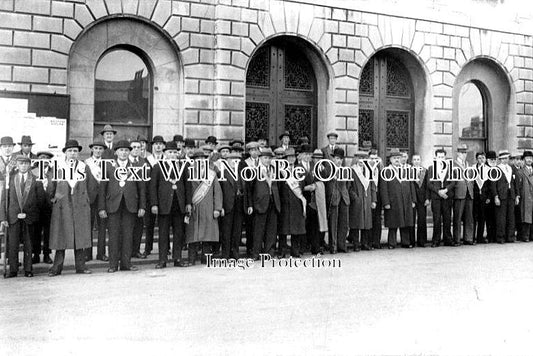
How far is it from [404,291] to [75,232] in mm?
4947

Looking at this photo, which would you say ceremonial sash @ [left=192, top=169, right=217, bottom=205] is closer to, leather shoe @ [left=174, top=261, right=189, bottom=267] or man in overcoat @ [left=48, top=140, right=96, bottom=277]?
leather shoe @ [left=174, top=261, right=189, bottom=267]

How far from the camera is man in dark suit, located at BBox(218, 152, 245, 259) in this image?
32.6ft

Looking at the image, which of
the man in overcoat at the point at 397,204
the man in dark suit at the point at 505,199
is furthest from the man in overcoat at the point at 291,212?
the man in dark suit at the point at 505,199

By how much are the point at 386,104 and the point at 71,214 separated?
10.6 meters

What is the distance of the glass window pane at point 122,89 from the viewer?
13.3 m

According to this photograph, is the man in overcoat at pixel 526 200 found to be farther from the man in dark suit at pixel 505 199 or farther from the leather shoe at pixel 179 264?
the leather shoe at pixel 179 264

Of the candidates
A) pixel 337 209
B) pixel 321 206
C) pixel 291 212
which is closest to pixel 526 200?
pixel 337 209

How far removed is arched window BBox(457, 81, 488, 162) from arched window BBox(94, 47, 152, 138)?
972cm

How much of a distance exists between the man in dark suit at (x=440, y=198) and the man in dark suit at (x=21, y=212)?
7.80m

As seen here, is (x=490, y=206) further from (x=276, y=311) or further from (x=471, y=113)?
(x=276, y=311)

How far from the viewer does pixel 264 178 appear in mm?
10164

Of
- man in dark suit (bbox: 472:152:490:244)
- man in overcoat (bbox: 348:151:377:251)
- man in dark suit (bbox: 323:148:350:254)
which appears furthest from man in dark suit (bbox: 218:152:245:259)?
man in dark suit (bbox: 472:152:490:244)

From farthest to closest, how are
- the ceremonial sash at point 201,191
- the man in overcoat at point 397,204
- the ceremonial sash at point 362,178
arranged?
the man in overcoat at point 397,204 < the ceremonial sash at point 362,178 < the ceremonial sash at point 201,191

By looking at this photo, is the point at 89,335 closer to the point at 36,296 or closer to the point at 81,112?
the point at 36,296
